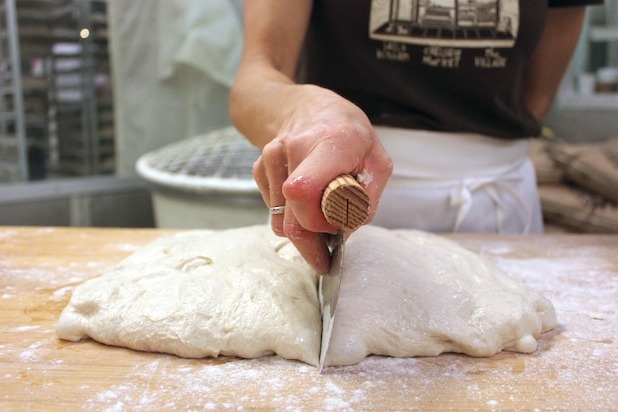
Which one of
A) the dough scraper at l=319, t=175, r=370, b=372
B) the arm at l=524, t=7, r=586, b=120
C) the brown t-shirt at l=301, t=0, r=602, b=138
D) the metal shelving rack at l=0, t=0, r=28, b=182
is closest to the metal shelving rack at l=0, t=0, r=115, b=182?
the metal shelving rack at l=0, t=0, r=28, b=182

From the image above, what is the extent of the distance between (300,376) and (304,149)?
39 centimetres

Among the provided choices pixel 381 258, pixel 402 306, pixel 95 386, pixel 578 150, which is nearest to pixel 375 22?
pixel 381 258

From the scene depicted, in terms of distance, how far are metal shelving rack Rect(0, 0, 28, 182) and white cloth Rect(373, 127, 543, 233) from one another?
74.0 inches

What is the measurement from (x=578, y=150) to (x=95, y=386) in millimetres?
2473

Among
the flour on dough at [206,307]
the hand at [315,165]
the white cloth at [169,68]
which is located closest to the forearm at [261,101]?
the hand at [315,165]

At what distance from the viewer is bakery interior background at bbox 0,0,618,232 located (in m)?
2.57

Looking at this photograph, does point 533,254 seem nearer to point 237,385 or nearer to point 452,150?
point 452,150

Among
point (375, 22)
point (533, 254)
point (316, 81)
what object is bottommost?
point (533, 254)

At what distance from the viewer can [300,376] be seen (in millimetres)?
1021

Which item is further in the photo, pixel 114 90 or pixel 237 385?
pixel 114 90

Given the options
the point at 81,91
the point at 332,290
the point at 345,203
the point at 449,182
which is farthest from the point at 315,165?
the point at 81,91

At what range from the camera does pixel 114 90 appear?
10.2ft

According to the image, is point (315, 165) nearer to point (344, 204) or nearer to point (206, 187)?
point (344, 204)

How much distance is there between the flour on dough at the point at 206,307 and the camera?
3.53ft
